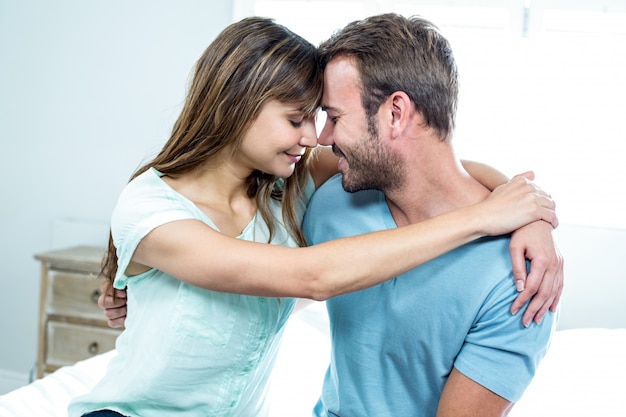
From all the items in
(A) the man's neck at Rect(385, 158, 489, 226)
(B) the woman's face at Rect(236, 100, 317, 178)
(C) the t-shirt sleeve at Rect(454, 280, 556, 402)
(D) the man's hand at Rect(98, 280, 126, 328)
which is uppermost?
(B) the woman's face at Rect(236, 100, 317, 178)

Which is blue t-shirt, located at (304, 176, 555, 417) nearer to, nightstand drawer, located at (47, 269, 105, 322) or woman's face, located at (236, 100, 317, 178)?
woman's face, located at (236, 100, 317, 178)

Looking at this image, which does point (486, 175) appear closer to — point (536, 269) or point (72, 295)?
point (536, 269)

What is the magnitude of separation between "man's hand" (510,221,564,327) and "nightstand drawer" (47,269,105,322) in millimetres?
2021

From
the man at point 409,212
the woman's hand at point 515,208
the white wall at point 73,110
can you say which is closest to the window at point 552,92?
the white wall at point 73,110

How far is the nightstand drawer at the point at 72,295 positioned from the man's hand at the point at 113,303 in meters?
1.30

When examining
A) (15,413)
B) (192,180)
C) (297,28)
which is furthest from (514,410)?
(297,28)

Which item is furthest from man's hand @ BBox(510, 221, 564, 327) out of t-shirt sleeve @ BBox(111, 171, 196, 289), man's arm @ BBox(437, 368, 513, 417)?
t-shirt sleeve @ BBox(111, 171, 196, 289)

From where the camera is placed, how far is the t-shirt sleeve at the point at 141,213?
121 cm

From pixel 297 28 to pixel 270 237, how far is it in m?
1.69

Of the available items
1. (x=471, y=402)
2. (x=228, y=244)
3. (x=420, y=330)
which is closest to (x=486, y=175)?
(x=420, y=330)

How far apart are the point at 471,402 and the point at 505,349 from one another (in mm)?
106

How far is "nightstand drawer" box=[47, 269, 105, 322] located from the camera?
2842 mm

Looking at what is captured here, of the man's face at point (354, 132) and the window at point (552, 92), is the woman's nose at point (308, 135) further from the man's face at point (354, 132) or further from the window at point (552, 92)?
the window at point (552, 92)

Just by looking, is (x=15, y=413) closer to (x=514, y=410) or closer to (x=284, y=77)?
(x=284, y=77)
